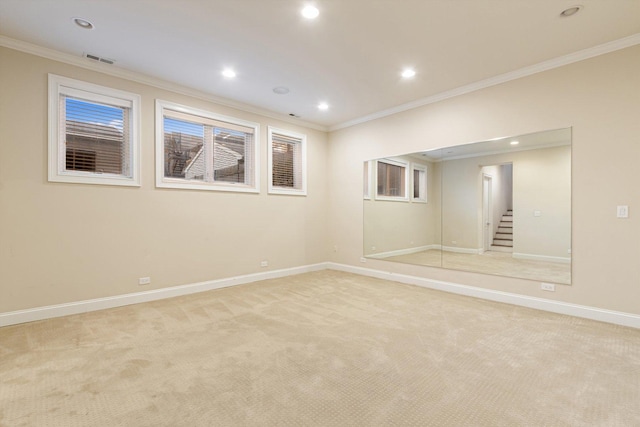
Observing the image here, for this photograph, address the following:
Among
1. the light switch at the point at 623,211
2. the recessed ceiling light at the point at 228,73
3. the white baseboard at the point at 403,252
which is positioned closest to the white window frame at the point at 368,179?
the white baseboard at the point at 403,252

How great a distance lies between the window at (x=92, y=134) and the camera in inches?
132

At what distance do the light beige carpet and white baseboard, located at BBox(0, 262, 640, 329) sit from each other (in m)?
0.14

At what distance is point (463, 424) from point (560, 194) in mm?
3168

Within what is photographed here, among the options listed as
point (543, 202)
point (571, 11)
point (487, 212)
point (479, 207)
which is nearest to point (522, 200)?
point (543, 202)

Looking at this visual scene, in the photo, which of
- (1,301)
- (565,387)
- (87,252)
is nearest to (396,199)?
(565,387)

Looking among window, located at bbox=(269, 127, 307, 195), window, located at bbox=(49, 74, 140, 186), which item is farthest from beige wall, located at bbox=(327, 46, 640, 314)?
window, located at bbox=(49, 74, 140, 186)

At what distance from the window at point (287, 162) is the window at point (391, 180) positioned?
4.90ft

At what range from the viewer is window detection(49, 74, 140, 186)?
336cm

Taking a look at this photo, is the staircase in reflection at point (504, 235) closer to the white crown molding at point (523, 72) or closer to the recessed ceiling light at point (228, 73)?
the white crown molding at point (523, 72)

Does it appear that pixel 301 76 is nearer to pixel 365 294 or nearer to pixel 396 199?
pixel 396 199

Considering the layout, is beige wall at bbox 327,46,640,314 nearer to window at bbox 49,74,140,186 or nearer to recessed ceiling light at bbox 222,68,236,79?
recessed ceiling light at bbox 222,68,236,79

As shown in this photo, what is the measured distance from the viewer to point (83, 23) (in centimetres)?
280

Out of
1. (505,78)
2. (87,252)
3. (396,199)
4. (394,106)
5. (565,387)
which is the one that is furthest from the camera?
(396,199)

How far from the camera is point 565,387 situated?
1.98 metres
